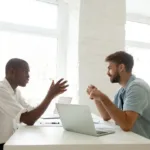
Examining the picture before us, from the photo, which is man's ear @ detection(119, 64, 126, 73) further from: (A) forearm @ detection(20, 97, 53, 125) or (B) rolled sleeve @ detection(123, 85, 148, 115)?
(A) forearm @ detection(20, 97, 53, 125)

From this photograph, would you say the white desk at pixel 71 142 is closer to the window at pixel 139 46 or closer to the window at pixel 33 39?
the window at pixel 33 39

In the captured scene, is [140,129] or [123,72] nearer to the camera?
[140,129]

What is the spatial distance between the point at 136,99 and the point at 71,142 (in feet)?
1.97

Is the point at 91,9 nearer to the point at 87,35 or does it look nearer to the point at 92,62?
the point at 87,35

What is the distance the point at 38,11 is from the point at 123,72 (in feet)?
6.65

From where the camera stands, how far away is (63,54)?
3.36 meters

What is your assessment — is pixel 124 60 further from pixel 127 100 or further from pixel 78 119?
pixel 78 119

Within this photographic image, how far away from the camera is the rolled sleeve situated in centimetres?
146

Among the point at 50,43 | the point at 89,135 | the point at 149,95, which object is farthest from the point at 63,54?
the point at 89,135

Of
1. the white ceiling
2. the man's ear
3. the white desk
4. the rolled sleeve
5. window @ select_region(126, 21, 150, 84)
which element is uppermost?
the white ceiling

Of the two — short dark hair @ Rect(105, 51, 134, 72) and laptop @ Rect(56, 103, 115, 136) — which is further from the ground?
short dark hair @ Rect(105, 51, 134, 72)

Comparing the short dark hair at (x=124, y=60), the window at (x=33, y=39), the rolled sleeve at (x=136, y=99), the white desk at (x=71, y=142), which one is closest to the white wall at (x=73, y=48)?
the window at (x=33, y=39)

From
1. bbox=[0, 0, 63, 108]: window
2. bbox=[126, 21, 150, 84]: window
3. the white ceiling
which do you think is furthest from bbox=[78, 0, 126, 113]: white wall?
bbox=[126, 21, 150, 84]: window

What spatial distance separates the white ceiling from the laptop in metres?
2.89
